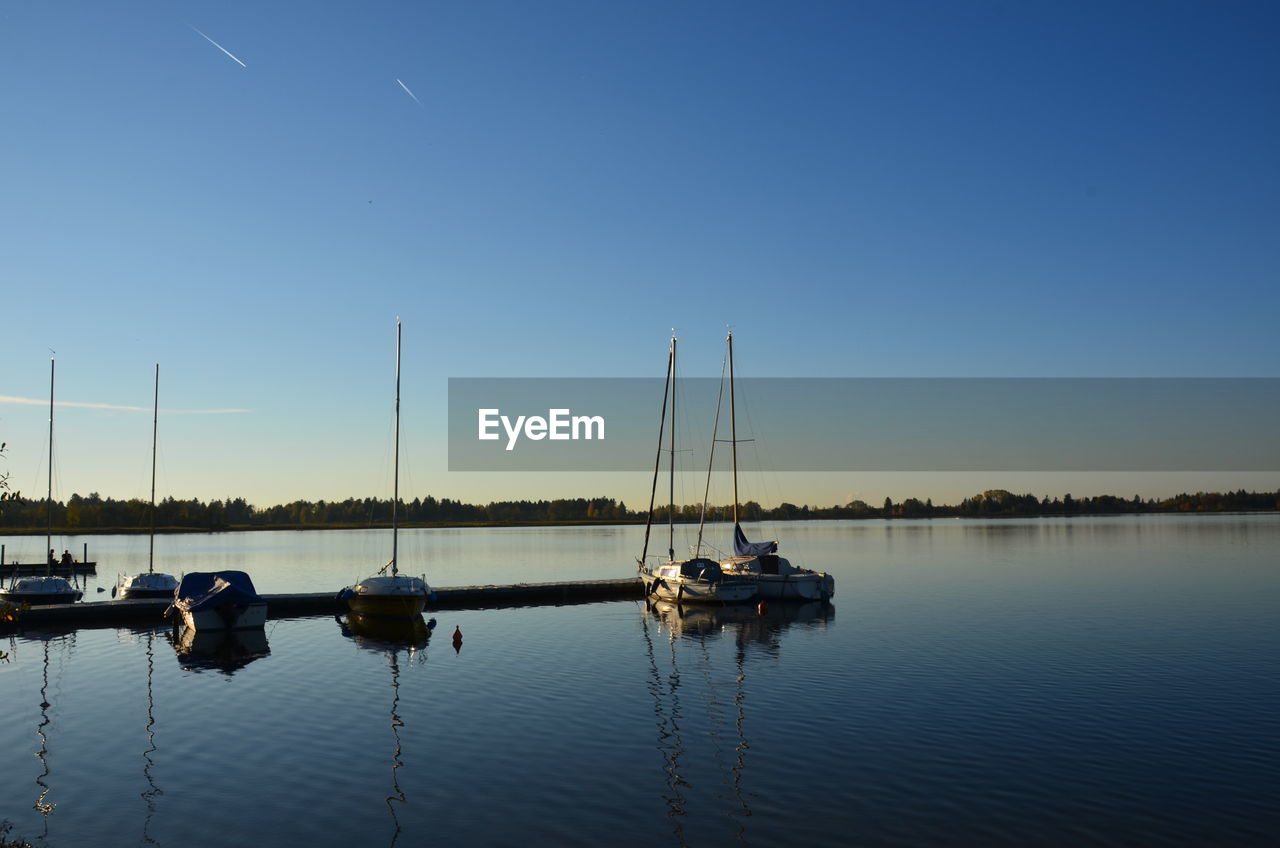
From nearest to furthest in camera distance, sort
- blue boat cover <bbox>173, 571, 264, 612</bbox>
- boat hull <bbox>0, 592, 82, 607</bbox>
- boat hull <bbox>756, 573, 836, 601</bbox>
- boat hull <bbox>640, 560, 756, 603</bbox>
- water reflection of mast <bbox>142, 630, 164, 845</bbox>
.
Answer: water reflection of mast <bbox>142, 630, 164, 845</bbox> < blue boat cover <bbox>173, 571, 264, 612</bbox> < boat hull <bbox>0, 592, 82, 607</bbox> < boat hull <bbox>640, 560, 756, 603</bbox> < boat hull <bbox>756, 573, 836, 601</bbox>

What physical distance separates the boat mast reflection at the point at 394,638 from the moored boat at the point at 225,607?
5.08 metres

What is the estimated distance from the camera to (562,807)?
20.3 m

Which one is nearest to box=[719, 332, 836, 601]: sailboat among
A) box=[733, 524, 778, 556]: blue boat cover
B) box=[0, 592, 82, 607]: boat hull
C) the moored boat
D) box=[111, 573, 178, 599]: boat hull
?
box=[733, 524, 778, 556]: blue boat cover

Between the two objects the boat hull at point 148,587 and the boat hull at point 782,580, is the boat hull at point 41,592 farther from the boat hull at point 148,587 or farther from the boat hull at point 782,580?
the boat hull at point 782,580

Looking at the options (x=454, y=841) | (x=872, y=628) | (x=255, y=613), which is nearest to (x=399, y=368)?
(x=255, y=613)

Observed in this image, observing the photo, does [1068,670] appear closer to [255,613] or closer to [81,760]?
[81,760]

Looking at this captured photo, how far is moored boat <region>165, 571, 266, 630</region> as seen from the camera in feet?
161

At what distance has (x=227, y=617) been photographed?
162 ft

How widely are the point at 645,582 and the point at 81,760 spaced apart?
49.6 m

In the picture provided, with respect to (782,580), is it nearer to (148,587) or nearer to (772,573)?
(772,573)

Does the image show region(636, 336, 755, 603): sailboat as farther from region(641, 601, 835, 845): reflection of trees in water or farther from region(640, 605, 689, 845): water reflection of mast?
region(640, 605, 689, 845): water reflection of mast

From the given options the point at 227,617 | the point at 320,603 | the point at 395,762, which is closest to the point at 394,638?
the point at 227,617

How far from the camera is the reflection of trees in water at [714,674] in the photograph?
860 inches

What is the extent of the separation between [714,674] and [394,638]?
20.3 meters
